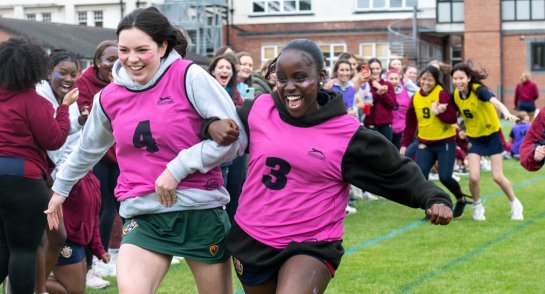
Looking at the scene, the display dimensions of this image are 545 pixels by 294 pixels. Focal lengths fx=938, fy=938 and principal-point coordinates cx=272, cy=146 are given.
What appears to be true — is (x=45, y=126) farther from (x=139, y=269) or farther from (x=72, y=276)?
(x=139, y=269)

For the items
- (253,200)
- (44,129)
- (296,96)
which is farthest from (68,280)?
(296,96)

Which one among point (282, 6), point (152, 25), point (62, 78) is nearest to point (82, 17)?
point (282, 6)

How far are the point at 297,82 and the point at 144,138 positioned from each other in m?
0.89

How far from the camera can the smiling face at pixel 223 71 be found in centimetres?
980

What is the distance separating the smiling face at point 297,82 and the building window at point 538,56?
1726 inches

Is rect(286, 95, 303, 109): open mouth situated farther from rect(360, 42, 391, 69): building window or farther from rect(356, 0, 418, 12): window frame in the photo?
rect(356, 0, 418, 12): window frame

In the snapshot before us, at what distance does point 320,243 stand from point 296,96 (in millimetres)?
771

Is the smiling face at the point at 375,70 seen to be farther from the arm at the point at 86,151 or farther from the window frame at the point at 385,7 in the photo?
the window frame at the point at 385,7

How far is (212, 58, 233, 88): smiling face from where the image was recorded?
9797mm

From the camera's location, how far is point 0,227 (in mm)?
6523

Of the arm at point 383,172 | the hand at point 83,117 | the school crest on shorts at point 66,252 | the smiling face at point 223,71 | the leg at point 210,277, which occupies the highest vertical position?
the smiling face at point 223,71

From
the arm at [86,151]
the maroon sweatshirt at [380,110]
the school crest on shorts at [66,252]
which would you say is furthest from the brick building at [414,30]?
the arm at [86,151]

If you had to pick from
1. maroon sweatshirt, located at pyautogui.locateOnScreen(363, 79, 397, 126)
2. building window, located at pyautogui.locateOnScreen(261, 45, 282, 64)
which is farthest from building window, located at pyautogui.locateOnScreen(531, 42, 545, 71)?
maroon sweatshirt, located at pyautogui.locateOnScreen(363, 79, 397, 126)

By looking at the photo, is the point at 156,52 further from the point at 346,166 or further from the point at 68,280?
the point at 68,280
